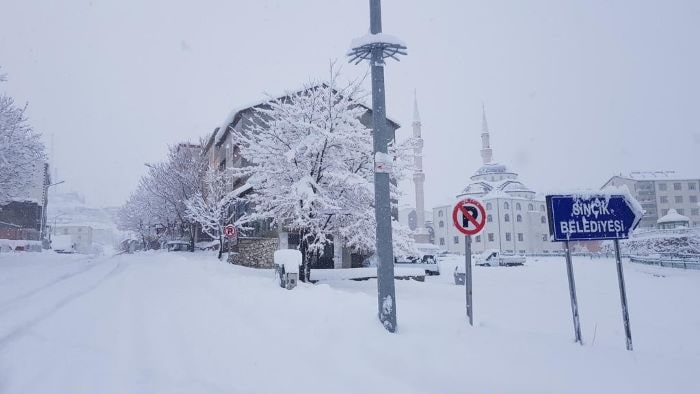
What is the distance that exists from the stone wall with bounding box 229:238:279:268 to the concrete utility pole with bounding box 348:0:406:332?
713 inches

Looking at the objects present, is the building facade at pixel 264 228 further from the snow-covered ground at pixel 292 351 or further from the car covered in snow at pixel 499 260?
the car covered in snow at pixel 499 260

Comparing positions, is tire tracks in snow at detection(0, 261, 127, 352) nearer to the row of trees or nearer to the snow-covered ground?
the snow-covered ground

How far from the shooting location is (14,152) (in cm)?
2411

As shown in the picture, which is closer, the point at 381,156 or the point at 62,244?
the point at 381,156

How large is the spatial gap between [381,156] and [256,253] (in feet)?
66.7

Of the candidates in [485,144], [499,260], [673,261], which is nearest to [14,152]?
[499,260]

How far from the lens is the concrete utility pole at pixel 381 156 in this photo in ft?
21.9

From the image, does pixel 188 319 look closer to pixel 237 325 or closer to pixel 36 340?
pixel 237 325

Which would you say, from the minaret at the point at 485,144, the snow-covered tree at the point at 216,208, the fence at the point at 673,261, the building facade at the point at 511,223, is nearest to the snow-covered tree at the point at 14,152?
the snow-covered tree at the point at 216,208

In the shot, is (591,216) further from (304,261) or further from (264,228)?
(264,228)

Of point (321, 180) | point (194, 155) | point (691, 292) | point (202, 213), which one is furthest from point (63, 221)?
point (691, 292)

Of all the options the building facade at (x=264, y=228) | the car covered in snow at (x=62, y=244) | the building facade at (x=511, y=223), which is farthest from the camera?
the building facade at (x=511, y=223)

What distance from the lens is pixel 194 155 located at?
39969mm

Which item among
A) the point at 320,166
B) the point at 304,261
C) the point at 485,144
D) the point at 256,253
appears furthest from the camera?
the point at 485,144
